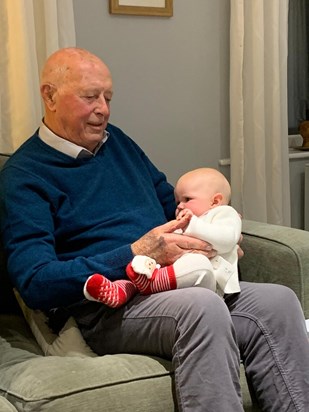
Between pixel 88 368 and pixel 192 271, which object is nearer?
pixel 88 368

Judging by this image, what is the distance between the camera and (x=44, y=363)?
65.2 inches

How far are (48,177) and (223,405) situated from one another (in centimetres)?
78

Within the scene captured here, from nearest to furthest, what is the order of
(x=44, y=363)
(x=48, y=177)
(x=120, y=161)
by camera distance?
(x=44, y=363)
(x=48, y=177)
(x=120, y=161)

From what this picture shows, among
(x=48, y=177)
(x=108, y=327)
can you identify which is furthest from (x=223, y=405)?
(x=48, y=177)

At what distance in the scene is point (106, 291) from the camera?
1717 millimetres

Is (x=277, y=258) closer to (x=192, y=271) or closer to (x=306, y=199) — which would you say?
(x=192, y=271)

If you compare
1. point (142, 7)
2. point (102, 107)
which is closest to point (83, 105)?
point (102, 107)

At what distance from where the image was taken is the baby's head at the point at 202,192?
2.01 m

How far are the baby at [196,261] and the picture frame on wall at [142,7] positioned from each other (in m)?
1.11

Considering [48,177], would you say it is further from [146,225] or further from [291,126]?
[291,126]

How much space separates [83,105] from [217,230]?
0.52m

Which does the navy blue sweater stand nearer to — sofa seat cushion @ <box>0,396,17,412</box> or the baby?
the baby

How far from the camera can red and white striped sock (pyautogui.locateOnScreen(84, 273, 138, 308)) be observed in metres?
1.70

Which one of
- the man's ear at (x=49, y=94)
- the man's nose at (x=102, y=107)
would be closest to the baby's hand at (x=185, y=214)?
the man's nose at (x=102, y=107)
